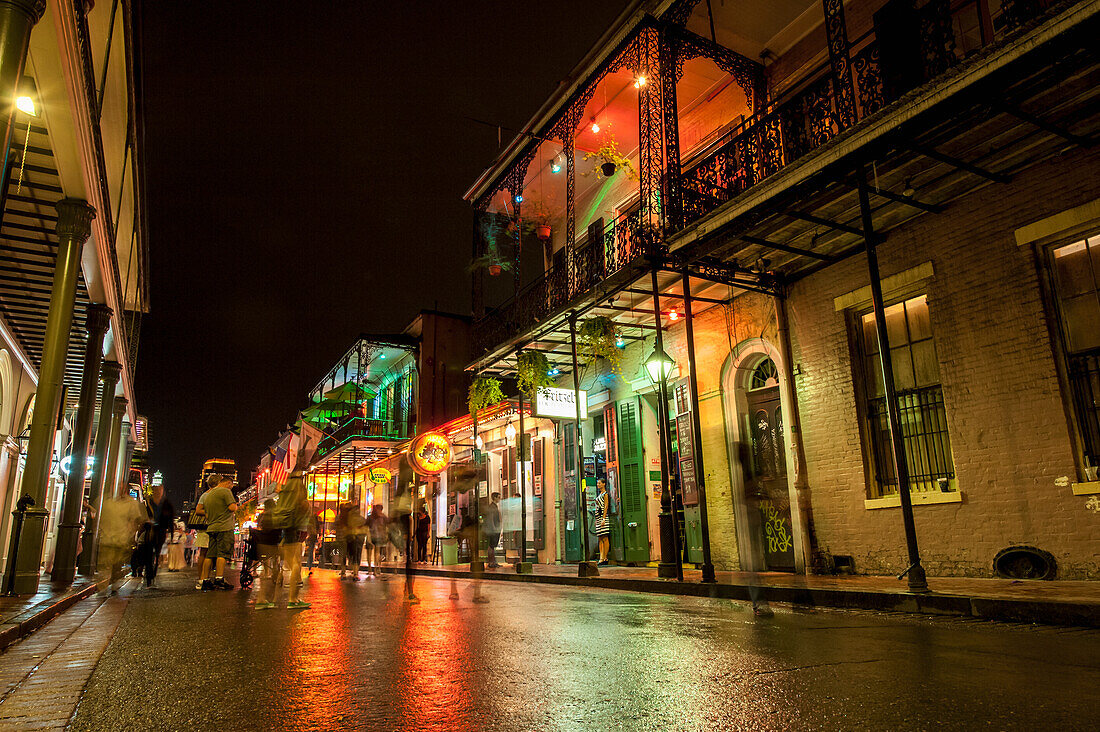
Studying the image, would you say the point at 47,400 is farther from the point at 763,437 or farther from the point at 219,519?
the point at 763,437

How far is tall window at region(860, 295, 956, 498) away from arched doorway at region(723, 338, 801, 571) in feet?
5.00

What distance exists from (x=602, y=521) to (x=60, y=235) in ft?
38.6

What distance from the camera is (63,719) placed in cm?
300

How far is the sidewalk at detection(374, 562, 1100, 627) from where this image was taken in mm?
5855

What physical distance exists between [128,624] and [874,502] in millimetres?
Answer: 9754

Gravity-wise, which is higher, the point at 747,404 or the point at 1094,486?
the point at 747,404

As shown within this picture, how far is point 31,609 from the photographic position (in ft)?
22.0

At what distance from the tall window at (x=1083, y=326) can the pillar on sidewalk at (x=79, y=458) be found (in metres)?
14.4

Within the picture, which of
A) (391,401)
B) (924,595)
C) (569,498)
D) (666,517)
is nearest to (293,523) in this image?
(666,517)

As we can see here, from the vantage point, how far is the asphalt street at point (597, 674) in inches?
116

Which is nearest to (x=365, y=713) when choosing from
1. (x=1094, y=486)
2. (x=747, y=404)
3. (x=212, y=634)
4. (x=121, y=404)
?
(x=212, y=634)

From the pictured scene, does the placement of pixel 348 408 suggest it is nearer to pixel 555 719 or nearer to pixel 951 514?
pixel 951 514

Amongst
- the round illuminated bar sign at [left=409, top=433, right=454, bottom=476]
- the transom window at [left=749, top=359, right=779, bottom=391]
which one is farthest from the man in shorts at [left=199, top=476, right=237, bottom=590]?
the transom window at [left=749, top=359, right=779, bottom=391]

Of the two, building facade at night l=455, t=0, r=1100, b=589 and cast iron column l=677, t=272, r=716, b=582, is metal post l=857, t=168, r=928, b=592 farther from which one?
cast iron column l=677, t=272, r=716, b=582
